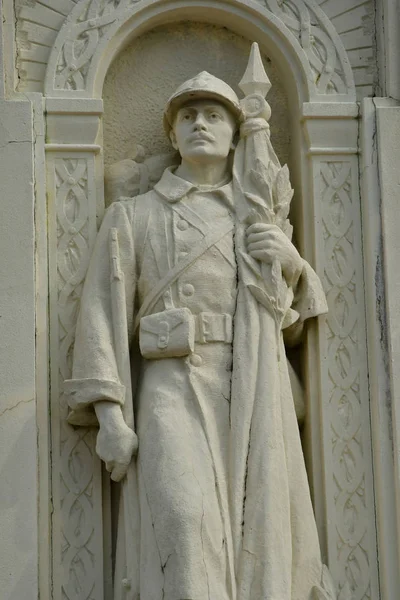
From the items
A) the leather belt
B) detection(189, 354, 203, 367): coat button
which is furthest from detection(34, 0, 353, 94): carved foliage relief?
detection(189, 354, 203, 367): coat button

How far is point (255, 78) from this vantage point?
9977 millimetres

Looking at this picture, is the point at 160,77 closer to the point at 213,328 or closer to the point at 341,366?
the point at 213,328

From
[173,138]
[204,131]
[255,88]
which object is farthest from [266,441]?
[255,88]

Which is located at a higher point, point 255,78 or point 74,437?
point 255,78

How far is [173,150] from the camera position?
1036cm

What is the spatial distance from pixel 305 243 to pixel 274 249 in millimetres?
456

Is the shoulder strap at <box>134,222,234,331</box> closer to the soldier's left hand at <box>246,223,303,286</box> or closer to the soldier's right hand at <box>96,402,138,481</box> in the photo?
the soldier's left hand at <box>246,223,303,286</box>

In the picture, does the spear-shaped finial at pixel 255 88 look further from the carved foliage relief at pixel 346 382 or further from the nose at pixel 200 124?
the carved foliage relief at pixel 346 382

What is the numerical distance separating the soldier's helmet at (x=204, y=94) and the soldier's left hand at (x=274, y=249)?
0.71 meters

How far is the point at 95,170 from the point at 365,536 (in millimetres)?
2435

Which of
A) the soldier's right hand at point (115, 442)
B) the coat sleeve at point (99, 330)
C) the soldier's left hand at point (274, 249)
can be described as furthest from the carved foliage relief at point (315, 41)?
the soldier's right hand at point (115, 442)

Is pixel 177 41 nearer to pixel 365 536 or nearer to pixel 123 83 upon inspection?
pixel 123 83

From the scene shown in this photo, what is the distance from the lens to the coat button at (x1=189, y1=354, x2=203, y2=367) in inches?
372

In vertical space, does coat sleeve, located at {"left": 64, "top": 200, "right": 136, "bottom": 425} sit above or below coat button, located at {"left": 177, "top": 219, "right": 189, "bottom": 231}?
below
